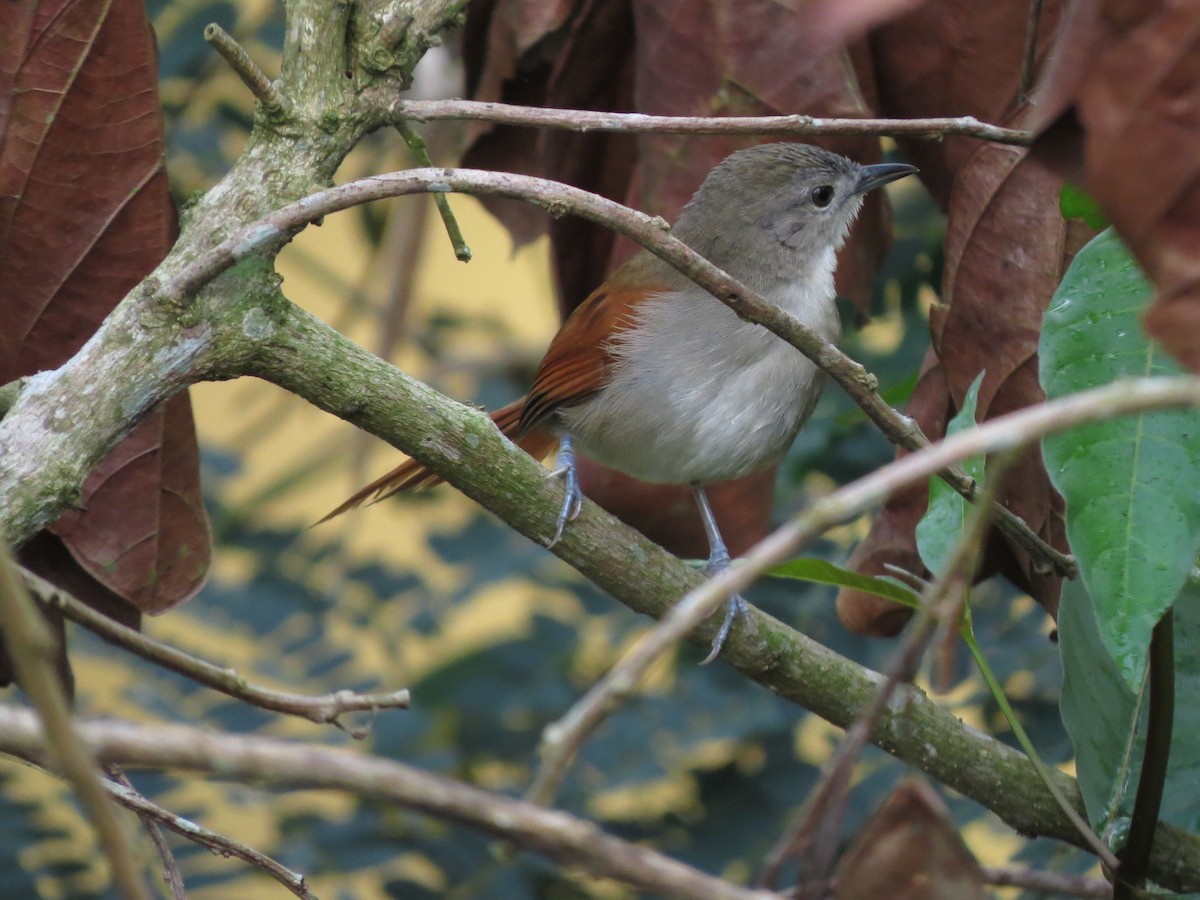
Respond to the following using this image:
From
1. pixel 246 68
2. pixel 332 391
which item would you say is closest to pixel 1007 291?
pixel 332 391

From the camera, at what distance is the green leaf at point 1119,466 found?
1339 mm

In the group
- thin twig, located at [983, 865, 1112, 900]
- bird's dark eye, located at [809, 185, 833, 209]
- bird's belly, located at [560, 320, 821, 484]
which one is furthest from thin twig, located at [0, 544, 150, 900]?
bird's dark eye, located at [809, 185, 833, 209]

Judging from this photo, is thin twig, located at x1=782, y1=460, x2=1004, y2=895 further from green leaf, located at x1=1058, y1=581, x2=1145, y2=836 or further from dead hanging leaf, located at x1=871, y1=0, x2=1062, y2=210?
dead hanging leaf, located at x1=871, y1=0, x2=1062, y2=210

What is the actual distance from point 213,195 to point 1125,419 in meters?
1.07

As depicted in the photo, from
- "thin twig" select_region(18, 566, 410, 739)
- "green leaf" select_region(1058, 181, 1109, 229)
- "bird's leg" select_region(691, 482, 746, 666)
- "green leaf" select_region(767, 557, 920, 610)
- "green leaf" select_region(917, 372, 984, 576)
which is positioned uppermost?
"green leaf" select_region(1058, 181, 1109, 229)

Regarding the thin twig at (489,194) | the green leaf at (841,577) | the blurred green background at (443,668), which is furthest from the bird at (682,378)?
the thin twig at (489,194)

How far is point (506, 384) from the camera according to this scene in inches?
173

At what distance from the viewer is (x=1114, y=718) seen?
1691 mm

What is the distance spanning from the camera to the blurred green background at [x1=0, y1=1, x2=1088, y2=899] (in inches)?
110

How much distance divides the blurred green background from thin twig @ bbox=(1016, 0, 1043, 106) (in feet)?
2.21

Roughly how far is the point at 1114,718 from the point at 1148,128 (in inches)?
43.8

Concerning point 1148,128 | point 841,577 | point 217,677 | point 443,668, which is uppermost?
point 1148,128

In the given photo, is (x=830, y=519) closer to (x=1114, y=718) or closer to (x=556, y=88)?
(x=1114, y=718)

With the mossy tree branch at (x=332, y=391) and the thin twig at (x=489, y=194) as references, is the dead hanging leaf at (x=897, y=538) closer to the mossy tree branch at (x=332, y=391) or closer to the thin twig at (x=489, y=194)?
the mossy tree branch at (x=332, y=391)
